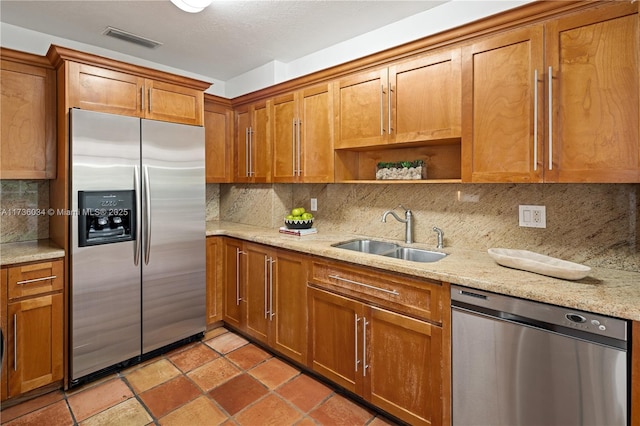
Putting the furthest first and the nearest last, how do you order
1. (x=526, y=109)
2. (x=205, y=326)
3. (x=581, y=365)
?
1. (x=205, y=326)
2. (x=526, y=109)
3. (x=581, y=365)

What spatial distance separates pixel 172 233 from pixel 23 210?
3.70ft

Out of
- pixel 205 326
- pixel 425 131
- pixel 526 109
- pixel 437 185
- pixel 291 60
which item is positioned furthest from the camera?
pixel 291 60

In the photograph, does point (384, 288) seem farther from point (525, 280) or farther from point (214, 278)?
point (214, 278)

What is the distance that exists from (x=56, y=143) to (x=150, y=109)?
69 centimetres

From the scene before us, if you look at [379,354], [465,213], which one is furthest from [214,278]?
[465,213]

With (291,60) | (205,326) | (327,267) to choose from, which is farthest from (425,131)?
(205,326)

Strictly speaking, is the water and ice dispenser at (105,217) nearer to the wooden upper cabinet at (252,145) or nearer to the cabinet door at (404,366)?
the wooden upper cabinet at (252,145)

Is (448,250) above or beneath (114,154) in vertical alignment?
beneath

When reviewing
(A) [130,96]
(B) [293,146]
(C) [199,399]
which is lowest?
(C) [199,399]

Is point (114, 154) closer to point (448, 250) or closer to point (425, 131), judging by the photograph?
point (425, 131)

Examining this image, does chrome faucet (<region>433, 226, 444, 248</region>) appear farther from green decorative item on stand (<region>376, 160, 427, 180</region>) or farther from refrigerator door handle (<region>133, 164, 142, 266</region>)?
refrigerator door handle (<region>133, 164, 142, 266</region>)

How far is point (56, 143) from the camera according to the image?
2475mm

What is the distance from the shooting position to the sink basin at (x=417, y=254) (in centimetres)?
227

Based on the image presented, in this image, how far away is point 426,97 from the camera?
2119 mm
